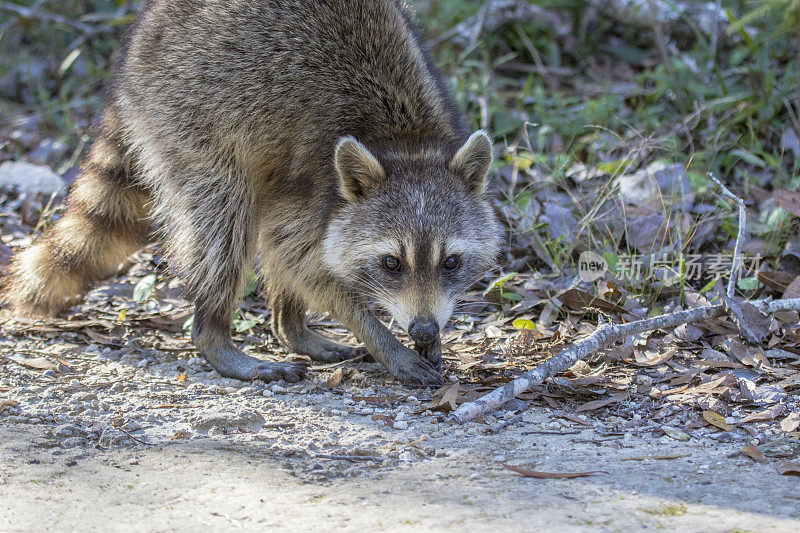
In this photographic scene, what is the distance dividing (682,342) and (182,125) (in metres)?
2.88

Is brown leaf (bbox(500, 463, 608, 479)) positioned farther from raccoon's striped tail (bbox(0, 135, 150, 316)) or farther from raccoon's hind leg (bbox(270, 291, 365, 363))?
raccoon's striped tail (bbox(0, 135, 150, 316))

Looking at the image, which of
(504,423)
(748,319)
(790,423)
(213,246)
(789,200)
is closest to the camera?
(790,423)

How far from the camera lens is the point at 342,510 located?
8.52ft

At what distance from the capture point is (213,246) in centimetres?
455

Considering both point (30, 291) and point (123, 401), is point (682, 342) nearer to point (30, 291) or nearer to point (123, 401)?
point (123, 401)

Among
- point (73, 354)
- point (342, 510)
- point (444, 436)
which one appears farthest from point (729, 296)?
point (73, 354)

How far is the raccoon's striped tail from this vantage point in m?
4.86

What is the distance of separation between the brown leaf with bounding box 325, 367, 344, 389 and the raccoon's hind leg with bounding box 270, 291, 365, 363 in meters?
0.50

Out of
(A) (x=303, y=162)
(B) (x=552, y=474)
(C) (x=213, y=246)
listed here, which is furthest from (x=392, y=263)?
(B) (x=552, y=474)

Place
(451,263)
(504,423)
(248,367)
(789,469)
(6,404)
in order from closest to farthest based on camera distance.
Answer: (789,469) → (504,423) → (6,404) → (451,263) → (248,367)

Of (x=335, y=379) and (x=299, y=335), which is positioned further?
(x=299, y=335)

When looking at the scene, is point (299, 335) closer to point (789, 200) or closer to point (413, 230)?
point (413, 230)

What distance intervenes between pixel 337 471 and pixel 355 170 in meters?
1.65

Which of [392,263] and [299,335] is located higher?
[392,263]
